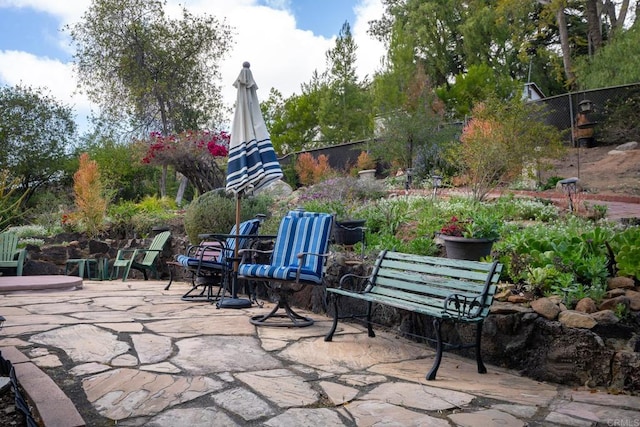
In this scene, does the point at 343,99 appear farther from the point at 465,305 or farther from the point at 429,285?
the point at 465,305

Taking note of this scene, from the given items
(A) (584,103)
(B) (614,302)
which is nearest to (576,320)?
(B) (614,302)

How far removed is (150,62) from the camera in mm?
19609

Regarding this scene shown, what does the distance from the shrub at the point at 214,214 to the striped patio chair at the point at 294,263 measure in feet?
11.8

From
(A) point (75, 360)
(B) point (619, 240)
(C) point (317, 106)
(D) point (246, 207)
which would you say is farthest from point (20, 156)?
(B) point (619, 240)

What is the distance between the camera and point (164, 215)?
11.8m

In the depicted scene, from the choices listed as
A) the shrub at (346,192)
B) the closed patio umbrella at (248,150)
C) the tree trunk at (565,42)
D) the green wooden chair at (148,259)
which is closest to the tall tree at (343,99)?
the tree trunk at (565,42)

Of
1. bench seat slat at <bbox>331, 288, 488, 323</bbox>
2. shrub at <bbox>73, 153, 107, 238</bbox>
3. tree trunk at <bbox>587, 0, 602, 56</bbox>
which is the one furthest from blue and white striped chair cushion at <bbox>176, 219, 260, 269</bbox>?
tree trunk at <bbox>587, 0, 602, 56</bbox>

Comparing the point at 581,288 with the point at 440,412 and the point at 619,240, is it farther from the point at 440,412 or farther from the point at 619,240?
the point at 440,412

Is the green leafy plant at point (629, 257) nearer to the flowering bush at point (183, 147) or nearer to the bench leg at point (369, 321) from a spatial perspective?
the bench leg at point (369, 321)

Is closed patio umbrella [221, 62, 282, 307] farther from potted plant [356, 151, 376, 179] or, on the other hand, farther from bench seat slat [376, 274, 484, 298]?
potted plant [356, 151, 376, 179]

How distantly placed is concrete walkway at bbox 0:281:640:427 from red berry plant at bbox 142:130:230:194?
343 inches

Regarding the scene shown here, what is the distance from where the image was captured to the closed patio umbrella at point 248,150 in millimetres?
5711

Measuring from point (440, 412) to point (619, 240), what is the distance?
222 centimetres

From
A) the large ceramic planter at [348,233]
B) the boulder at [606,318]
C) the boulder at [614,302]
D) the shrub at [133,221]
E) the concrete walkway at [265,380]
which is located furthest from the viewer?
the shrub at [133,221]
